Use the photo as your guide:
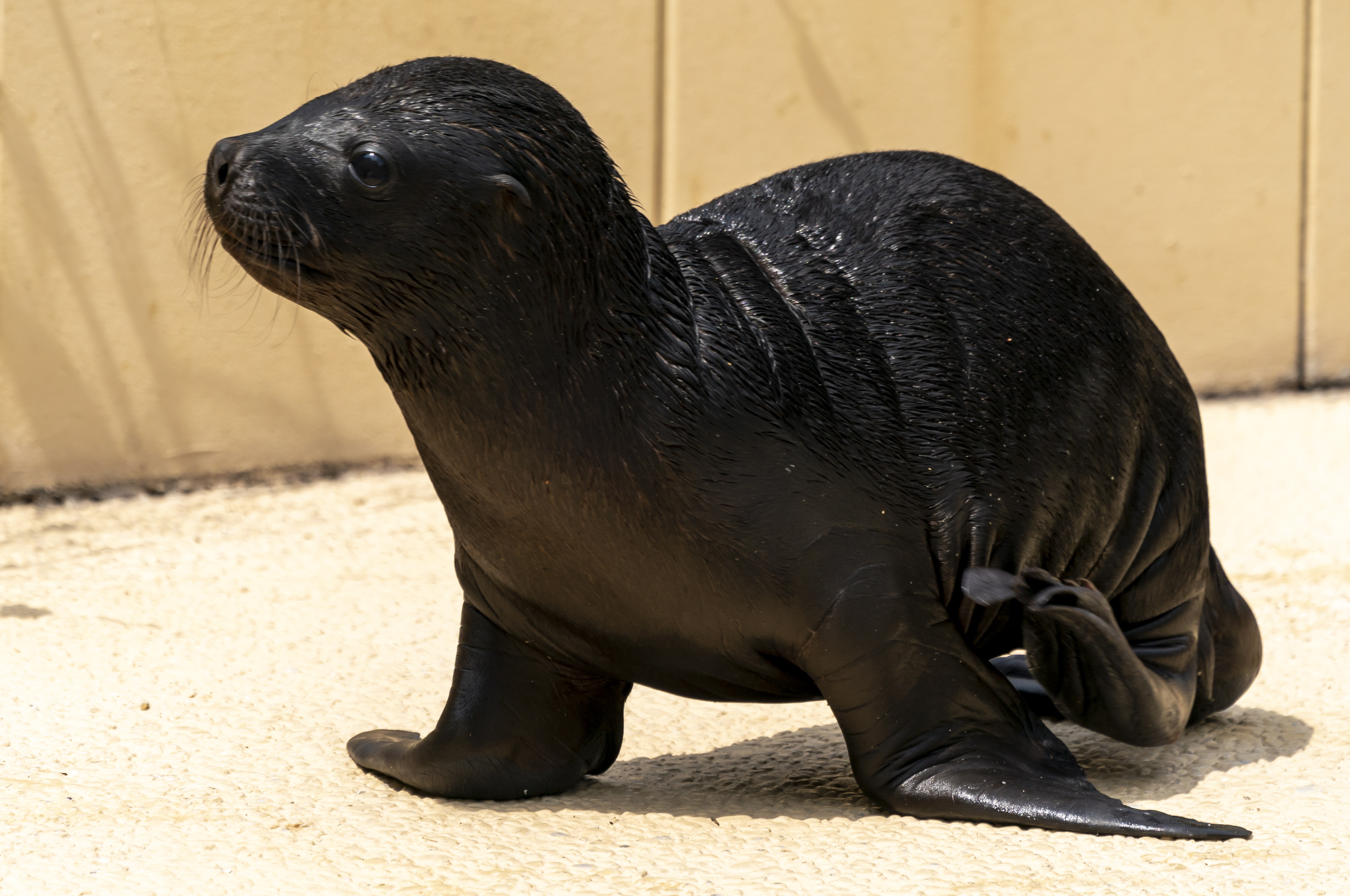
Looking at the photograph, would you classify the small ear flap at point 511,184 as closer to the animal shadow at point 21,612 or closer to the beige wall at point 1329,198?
the animal shadow at point 21,612

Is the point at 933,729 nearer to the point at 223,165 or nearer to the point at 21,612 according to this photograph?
the point at 223,165

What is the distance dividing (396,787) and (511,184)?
4.63ft

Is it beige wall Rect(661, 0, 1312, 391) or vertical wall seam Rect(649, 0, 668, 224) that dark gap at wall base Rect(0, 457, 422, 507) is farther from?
beige wall Rect(661, 0, 1312, 391)

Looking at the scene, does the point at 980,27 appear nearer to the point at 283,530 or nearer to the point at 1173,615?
the point at 283,530

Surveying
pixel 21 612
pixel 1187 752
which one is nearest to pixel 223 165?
pixel 1187 752

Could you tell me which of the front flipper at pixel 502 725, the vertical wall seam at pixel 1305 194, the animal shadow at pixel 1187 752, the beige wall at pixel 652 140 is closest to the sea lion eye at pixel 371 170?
the front flipper at pixel 502 725

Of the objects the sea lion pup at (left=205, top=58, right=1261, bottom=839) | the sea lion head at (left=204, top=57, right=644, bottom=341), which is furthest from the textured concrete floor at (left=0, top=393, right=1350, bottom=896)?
the sea lion head at (left=204, top=57, right=644, bottom=341)

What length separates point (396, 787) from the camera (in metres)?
3.47

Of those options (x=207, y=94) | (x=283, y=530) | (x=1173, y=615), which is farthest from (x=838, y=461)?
(x=207, y=94)

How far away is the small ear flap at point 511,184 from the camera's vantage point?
9.14 ft

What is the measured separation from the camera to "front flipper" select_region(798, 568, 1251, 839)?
3.00m

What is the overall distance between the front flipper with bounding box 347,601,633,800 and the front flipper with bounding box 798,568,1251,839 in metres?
0.59

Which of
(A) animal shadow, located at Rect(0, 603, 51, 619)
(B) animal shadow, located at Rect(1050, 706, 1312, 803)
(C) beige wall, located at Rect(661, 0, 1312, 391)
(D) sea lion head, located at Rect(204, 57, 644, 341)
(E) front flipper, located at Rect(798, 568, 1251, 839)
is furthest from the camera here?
(C) beige wall, located at Rect(661, 0, 1312, 391)

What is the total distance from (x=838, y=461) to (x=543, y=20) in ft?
16.6
